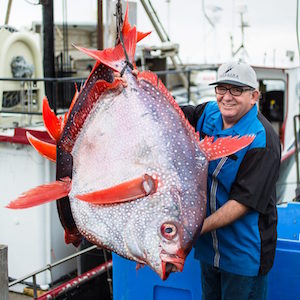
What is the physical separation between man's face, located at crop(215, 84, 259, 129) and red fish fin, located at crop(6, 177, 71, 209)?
3.10ft

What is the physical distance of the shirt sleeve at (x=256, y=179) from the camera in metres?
2.41

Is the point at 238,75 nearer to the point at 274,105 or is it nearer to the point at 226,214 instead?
the point at 226,214

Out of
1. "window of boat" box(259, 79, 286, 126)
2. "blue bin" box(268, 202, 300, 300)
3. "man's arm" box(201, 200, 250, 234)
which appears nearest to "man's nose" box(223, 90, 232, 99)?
"man's arm" box(201, 200, 250, 234)

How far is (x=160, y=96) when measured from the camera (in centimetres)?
209

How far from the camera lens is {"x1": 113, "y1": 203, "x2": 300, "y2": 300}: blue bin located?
A: 9.45 ft

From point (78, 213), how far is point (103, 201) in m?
0.20

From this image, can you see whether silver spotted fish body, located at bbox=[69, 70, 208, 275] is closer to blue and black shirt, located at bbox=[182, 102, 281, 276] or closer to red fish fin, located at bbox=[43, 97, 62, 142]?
red fish fin, located at bbox=[43, 97, 62, 142]

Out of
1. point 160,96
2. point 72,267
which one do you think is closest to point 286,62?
point 72,267

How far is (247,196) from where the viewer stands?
2410 mm

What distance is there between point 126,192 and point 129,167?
0.12 meters

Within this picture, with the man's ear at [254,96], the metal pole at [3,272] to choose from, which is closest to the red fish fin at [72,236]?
the metal pole at [3,272]

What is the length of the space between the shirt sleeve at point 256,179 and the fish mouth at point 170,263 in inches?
25.3

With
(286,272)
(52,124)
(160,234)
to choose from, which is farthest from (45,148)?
(286,272)

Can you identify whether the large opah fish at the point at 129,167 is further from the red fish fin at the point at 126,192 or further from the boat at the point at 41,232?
the boat at the point at 41,232
